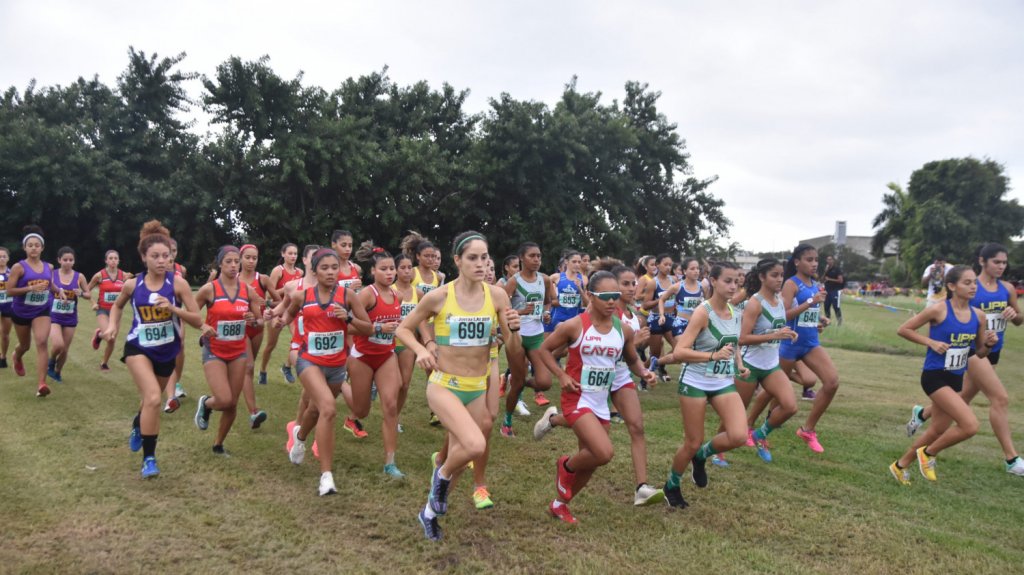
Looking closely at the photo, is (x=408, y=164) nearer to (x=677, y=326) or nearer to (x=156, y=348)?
(x=677, y=326)

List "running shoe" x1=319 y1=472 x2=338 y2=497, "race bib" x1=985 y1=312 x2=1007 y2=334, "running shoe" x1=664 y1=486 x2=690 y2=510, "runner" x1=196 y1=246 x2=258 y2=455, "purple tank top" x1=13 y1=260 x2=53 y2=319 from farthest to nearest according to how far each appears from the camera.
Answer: "purple tank top" x1=13 y1=260 x2=53 y2=319, "race bib" x1=985 y1=312 x2=1007 y2=334, "runner" x1=196 y1=246 x2=258 y2=455, "running shoe" x1=319 y1=472 x2=338 y2=497, "running shoe" x1=664 y1=486 x2=690 y2=510

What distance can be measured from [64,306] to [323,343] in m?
6.77

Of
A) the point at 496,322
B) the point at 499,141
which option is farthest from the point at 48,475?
the point at 499,141

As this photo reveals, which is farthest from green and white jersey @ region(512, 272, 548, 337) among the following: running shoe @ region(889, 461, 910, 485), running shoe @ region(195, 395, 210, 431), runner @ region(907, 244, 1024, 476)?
runner @ region(907, 244, 1024, 476)

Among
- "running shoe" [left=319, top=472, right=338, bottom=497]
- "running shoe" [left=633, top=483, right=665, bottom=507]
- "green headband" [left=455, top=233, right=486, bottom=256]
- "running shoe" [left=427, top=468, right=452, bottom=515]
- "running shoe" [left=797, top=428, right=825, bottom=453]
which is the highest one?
"green headband" [left=455, top=233, right=486, bottom=256]

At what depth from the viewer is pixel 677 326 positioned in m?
11.6

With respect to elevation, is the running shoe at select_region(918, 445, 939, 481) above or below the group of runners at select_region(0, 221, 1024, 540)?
below

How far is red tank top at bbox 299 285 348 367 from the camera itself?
6.21 m

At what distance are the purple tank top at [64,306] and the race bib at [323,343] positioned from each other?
21.3 feet

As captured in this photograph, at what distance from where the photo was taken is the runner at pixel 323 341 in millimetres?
5977

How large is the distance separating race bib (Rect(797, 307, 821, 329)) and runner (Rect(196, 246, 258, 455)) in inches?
254

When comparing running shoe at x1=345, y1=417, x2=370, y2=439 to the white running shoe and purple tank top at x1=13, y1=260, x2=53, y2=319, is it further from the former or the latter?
purple tank top at x1=13, y1=260, x2=53, y2=319

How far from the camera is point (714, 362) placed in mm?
5621

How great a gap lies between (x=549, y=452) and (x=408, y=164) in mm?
19776
